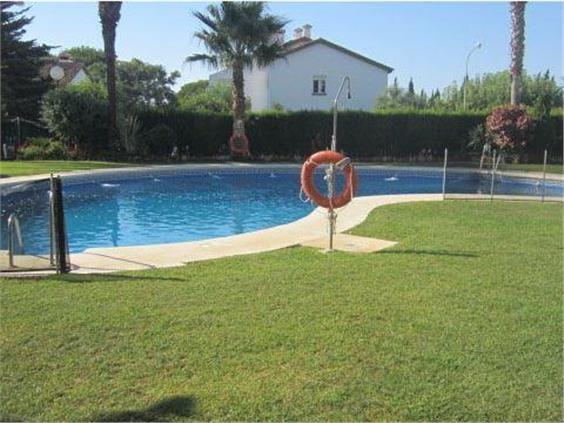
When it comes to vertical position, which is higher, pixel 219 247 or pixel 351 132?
pixel 351 132

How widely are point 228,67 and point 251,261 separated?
763 inches

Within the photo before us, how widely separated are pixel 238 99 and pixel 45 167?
8653 mm

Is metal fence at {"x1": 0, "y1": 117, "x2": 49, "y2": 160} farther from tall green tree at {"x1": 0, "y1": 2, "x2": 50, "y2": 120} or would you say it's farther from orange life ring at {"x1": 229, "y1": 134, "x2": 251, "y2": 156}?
orange life ring at {"x1": 229, "y1": 134, "x2": 251, "y2": 156}

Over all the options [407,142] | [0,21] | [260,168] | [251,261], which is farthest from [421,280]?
[0,21]

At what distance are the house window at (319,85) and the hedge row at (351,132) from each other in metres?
11.9

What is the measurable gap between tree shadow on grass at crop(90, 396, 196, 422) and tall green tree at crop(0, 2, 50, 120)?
31.3 metres

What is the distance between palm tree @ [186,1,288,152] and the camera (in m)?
24.4

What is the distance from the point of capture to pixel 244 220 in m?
13.3

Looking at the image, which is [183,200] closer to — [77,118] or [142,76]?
[77,118]

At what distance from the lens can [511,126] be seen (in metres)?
24.8

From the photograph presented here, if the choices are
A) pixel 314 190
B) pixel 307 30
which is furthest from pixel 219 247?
pixel 307 30

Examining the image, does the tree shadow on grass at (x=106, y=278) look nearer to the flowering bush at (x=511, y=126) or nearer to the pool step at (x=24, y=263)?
the pool step at (x=24, y=263)

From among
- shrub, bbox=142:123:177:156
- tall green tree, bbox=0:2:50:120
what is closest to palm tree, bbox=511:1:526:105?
shrub, bbox=142:123:177:156

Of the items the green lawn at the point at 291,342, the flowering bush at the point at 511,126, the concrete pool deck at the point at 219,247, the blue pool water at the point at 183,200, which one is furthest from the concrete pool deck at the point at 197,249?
the flowering bush at the point at 511,126
